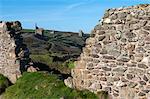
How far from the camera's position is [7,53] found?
64.5ft

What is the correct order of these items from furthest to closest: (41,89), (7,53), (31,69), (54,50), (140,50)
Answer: (54,50)
(7,53)
(31,69)
(41,89)
(140,50)

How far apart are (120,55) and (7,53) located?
8.21 metres

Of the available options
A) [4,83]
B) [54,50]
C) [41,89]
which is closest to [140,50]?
[41,89]

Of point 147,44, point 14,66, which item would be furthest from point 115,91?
point 14,66

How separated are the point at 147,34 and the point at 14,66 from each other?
857 cm

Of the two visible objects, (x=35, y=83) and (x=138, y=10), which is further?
(x=35, y=83)

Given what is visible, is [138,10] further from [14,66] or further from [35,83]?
[14,66]

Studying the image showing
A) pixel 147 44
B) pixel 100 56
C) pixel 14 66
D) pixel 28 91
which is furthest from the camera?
pixel 14 66

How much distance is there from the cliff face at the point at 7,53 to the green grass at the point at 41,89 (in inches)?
67.8

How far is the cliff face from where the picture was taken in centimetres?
1922

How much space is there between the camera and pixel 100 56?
526 inches

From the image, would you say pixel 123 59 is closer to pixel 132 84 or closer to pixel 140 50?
pixel 140 50

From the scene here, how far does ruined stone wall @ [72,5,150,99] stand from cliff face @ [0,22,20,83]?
6.15 m

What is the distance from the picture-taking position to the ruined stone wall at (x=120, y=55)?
1248 cm
